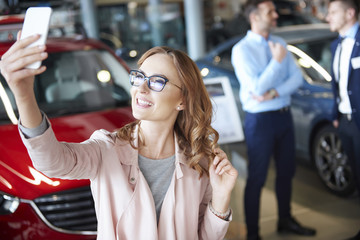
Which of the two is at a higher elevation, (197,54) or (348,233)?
(197,54)

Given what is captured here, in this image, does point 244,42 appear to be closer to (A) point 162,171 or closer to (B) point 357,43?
(B) point 357,43

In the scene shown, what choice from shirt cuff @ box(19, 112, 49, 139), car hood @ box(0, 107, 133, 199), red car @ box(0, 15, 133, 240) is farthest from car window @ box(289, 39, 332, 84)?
shirt cuff @ box(19, 112, 49, 139)

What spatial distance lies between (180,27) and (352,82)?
11161 mm

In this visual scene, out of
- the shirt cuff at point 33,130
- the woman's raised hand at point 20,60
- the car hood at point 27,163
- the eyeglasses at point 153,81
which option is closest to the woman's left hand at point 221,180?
the eyeglasses at point 153,81

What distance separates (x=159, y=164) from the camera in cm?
183

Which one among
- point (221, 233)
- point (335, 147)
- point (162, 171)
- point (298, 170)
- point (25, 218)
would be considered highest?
point (162, 171)

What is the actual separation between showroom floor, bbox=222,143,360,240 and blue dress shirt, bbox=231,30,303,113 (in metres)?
0.69

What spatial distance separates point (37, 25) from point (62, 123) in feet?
6.31

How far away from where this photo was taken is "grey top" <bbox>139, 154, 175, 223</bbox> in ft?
5.90

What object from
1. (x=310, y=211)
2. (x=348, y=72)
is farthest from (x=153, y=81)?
(x=310, y=211)

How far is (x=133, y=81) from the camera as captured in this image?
173 centimetres

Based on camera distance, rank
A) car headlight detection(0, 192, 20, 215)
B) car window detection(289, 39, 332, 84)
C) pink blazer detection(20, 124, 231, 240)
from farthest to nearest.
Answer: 1. car window detection(289, 39, 332, 84)
2. car headlight detection(0, 192, 20, 215)
3. pink blazer detection(20, 124, 231, 240)

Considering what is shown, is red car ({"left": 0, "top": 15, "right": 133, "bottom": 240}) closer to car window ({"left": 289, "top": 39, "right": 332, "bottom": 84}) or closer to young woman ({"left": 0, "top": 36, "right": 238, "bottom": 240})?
young woman ({"left": 0, "top": 36, "right": 238, "bottom": 240})

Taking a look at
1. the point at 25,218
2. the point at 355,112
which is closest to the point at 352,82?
the point at 355,112
